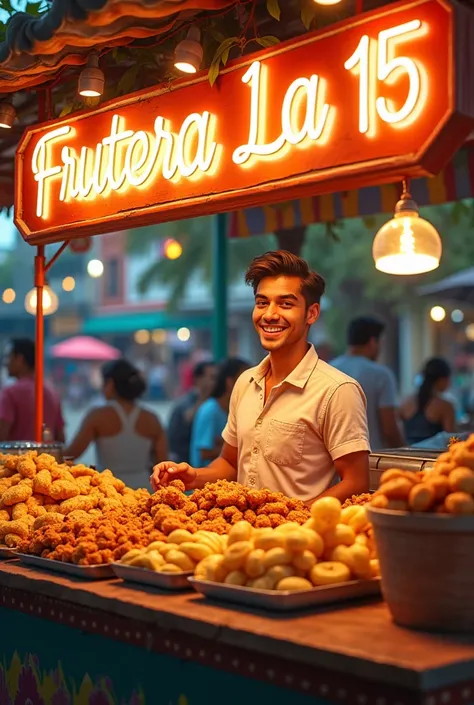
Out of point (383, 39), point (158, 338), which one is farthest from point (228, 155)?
point (158, 338)

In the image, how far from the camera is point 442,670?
208 cm

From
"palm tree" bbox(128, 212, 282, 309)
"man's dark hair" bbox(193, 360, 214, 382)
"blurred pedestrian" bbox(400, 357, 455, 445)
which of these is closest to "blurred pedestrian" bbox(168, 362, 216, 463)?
"man's dark hair" bbox(193, 360, 214, 382)

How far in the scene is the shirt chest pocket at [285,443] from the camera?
4.05 meters

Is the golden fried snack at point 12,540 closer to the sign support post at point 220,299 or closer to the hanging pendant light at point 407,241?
the hanging pendant light at point 407,241

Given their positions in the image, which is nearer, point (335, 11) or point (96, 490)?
point (96, 490)

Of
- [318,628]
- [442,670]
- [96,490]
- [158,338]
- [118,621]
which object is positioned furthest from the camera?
[158,338]

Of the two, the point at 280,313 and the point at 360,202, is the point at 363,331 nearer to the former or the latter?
the point at 360,202

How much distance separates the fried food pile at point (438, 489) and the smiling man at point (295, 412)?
1281mm

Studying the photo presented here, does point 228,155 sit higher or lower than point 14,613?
higher

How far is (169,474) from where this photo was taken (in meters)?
3.96

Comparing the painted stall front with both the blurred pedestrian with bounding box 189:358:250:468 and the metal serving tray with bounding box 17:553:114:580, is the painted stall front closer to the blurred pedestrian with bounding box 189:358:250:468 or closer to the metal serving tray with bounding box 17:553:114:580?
the metal serving tray with bounding box 17:553:114:580

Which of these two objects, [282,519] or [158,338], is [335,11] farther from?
[158,338]

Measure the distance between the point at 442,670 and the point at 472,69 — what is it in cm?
190

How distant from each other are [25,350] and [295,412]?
13.2 ft
